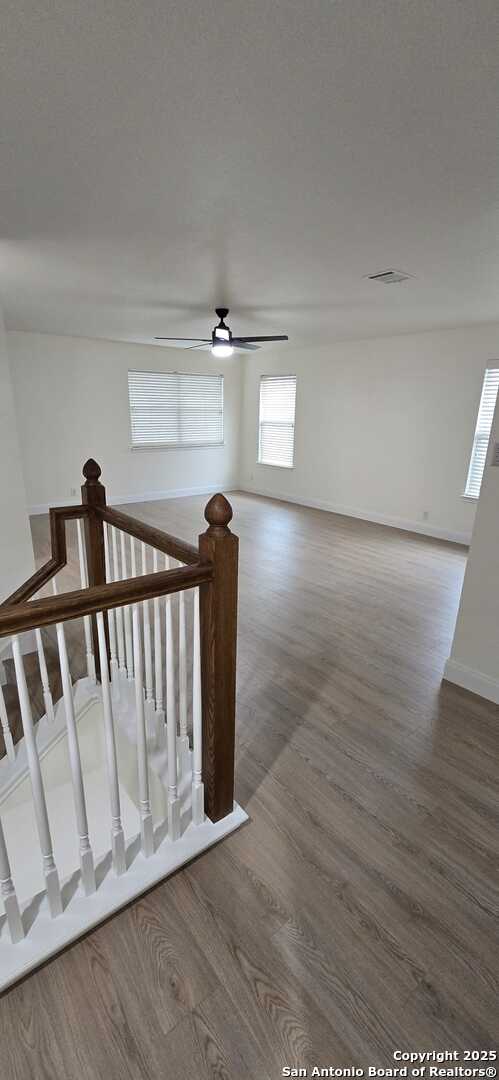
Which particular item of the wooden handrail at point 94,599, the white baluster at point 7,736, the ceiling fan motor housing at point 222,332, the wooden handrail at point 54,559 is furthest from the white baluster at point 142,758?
the ceiling fan motor housing at point 222,332

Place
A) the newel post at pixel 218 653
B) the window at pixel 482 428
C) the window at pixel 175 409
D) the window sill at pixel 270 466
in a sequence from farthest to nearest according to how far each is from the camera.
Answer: the window sill at pixel 270 466 < the window at pixel 175 409 < the window at pixel 482 428 < the newel post at pixel 218 653

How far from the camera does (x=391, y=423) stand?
597 centimetres

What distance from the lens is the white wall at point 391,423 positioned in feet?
17.3

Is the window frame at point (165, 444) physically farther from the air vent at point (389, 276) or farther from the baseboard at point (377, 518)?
the air vent at point (389, 276)

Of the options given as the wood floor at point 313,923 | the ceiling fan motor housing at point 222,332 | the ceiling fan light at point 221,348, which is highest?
the ceiling fan motor housing at point 222,332

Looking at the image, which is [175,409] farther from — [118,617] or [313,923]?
[313,923]

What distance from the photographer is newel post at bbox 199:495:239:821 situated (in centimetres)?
138

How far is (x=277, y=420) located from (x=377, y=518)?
8.18 ft

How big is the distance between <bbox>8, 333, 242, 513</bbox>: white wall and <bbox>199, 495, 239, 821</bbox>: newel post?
18.8 ft

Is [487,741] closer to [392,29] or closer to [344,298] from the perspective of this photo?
[392,29]

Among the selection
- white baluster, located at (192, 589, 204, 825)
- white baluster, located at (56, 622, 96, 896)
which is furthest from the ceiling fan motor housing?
white baluster, located at (56, 622, 96, 896)

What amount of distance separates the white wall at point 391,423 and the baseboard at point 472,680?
3.19m

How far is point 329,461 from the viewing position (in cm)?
688

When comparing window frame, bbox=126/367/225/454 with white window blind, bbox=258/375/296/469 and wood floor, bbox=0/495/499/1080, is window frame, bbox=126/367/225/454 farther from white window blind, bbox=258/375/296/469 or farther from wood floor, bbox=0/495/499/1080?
wood floor, bbox=0/495/499/1080
